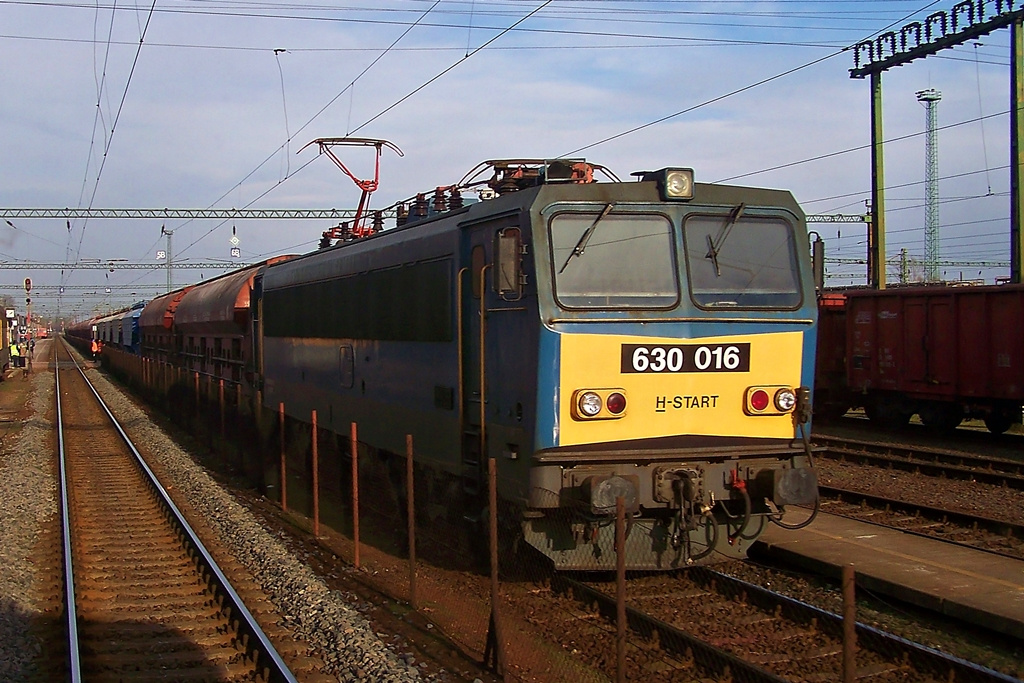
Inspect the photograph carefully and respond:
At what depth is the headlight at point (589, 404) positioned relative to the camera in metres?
7.23

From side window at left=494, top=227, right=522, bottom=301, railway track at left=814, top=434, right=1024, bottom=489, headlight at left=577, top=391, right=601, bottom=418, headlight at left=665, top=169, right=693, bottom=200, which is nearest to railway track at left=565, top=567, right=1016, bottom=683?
headlight at left=577, top=391, right=601, bottom=418

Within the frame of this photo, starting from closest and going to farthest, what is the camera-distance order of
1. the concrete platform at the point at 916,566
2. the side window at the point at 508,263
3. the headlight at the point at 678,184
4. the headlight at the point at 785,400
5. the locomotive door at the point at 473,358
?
the concrete platform at the point at 916,566, the side window at the point at 508,263, the headlight at the point at 678,184, the headlight at the point at 785,400, the locomotive door at the point at 473,358

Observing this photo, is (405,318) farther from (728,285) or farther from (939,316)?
(939,316)

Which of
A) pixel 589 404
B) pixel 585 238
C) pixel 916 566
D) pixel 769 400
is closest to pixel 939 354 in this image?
pixel 916 566

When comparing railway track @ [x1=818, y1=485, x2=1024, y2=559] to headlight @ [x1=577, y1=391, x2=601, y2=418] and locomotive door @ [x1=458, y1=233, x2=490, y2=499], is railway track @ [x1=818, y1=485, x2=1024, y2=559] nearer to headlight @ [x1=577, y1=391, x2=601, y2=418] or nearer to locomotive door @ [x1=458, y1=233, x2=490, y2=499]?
headlight @ [x1=577, y1=391, x2=601, y2=418]

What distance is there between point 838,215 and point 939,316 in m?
44.9

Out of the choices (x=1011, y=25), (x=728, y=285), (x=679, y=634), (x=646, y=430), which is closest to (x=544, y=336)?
(x=646, y=430)

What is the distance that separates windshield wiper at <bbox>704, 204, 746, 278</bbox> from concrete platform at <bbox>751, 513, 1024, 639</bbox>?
2665 millimetres

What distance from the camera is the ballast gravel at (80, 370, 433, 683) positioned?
6602 millimetres

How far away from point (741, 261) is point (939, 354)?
39.4 feet

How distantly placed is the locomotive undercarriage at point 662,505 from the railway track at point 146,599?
2197 mm

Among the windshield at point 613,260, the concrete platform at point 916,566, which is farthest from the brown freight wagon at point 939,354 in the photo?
the windshield at point 613,260

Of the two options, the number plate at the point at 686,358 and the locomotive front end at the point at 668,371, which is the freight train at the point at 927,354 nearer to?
the locomotive front end at the point at 668,371

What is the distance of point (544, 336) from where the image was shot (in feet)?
23.5
